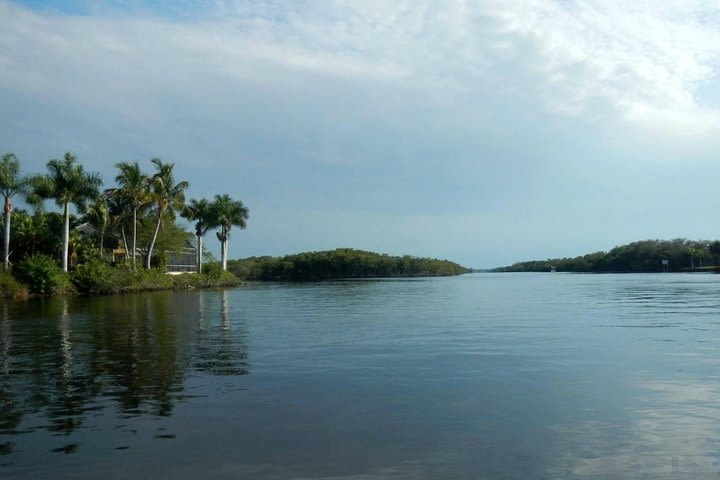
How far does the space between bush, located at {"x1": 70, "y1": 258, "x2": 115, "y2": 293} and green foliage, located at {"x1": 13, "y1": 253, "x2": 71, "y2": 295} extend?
387cm

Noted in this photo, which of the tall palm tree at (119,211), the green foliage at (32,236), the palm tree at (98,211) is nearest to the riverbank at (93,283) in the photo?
the tall palm tree at (119,211)

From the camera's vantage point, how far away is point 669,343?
19906 millimetres

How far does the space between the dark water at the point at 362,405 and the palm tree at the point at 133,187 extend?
150 feet

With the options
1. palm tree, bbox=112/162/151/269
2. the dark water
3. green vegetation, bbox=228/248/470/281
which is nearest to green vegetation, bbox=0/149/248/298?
palm tree, bbox=112/162/151/269

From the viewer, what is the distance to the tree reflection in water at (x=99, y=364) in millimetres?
10898

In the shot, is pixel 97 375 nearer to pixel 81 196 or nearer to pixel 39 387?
pixel 39 387

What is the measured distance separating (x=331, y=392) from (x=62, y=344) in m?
12.2

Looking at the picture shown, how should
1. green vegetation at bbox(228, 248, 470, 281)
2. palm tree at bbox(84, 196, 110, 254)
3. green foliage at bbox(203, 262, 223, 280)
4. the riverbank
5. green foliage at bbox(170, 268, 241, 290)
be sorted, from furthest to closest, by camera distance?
green vegetation at bbox(228, 248, 470, 281) → green foliage at bbox(203, 262, 223, 280) → green foliage at bbox(170, 268, 241, 290) → palm tree at bbox(84, 196, 110, 254) → the riverbank

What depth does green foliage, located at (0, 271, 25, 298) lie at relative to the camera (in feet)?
156

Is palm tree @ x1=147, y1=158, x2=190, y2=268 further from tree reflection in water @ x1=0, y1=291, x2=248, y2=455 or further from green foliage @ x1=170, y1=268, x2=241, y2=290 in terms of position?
tree reflection in water @ x1=0, y1=291, x2=248, y2=455

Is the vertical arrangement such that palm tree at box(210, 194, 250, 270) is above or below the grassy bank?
above

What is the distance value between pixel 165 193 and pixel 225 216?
848 inches

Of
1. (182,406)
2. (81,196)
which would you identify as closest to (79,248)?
(81,196)

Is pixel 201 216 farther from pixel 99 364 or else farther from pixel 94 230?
pixel 99 364
